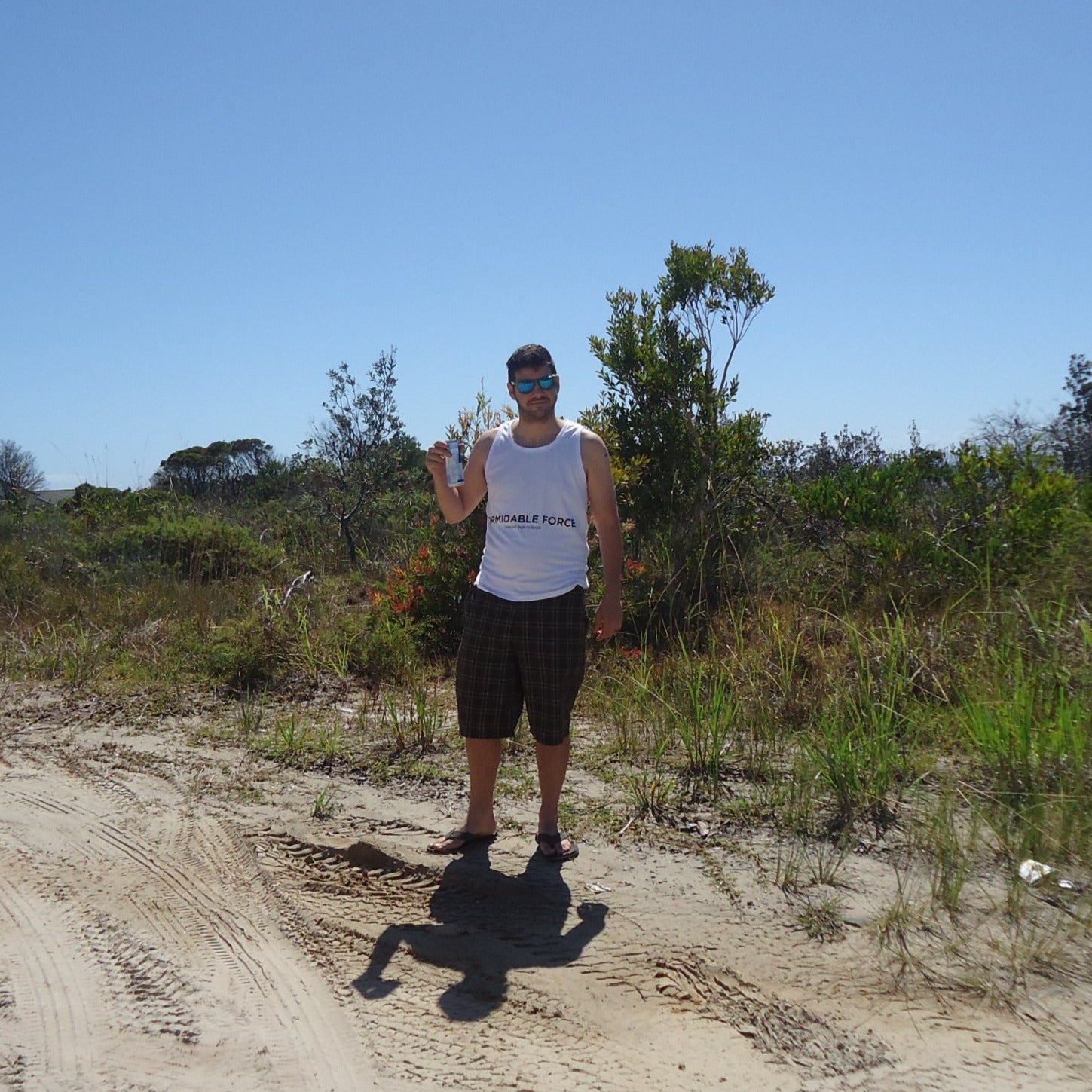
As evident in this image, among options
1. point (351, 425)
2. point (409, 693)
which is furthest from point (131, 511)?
point (409, 693)

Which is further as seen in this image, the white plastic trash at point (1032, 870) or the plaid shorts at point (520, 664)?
the plaid shorts at point (520, 664)

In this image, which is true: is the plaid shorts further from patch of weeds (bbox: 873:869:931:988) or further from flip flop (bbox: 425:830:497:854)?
patch of weeds (bbox: 873:869:931:988)

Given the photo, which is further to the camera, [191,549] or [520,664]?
[191,549]

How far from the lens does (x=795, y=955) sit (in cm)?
307

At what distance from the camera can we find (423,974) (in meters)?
3.09

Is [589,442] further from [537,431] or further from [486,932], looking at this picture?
[486,932]

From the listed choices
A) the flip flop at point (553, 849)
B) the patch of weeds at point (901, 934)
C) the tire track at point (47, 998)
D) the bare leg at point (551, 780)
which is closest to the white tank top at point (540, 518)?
the bare leg at point (551, 780)

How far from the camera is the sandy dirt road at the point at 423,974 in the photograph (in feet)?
8.43

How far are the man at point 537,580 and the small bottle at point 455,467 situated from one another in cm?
3

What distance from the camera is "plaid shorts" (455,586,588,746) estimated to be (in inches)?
144

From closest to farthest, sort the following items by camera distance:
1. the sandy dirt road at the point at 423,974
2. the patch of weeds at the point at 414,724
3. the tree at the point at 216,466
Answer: the sandy dirt road at the point at 423,974
the patch of weeds at the point at 414,724
the tree at the point at 216,466

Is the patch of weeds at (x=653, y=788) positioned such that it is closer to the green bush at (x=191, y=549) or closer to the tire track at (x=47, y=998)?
the tire track at (x=47, y=998)

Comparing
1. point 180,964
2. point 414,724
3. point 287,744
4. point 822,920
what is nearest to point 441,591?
point 414,724

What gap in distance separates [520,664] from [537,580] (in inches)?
13.0
